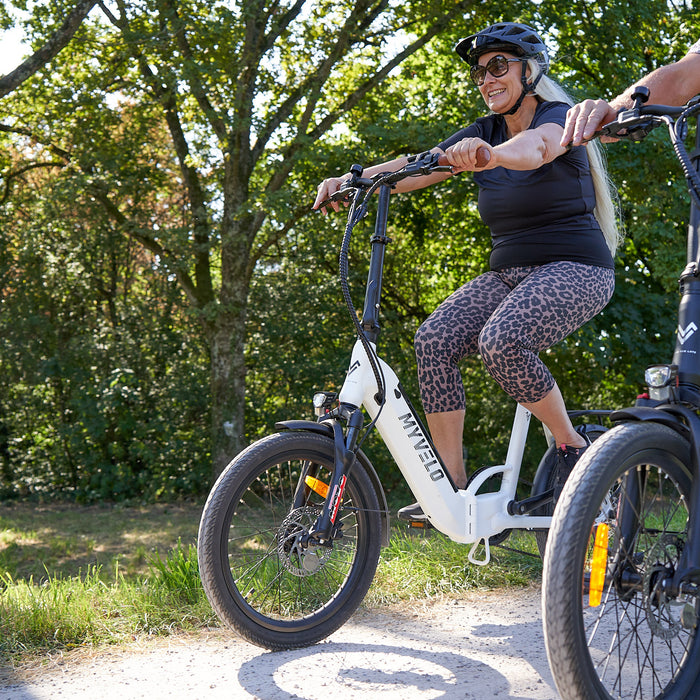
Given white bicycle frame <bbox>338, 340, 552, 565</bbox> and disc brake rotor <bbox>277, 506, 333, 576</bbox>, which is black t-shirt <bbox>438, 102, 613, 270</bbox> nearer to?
white bicycle frame <bbox>338, 340, 552, 565</bbox>

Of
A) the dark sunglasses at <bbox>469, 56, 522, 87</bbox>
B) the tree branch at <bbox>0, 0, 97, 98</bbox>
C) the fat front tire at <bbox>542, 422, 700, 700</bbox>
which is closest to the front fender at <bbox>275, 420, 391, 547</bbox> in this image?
the fat front tire at <bbox>542, 422, 700, 700</bbox>

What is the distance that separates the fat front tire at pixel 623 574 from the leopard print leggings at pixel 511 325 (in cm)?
80

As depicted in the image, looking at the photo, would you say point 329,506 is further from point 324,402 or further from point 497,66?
point 497,66

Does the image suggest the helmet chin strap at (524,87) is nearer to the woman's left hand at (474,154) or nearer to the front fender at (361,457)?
the woman's left hand at (474,154)

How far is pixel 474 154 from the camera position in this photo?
7.72ft

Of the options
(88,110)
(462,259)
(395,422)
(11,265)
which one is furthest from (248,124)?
(395,422)

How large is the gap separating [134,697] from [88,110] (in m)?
9.04

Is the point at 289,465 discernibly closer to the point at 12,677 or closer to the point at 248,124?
the point at 12,677

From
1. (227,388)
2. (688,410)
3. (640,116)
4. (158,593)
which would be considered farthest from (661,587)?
(227,388)

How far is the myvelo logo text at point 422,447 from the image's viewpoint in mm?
2996

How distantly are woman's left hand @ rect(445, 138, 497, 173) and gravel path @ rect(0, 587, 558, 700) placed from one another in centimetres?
154

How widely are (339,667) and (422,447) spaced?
2.62ft

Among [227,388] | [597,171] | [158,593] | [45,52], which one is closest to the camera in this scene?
[597,171]

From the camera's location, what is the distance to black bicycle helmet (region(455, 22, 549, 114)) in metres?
2.95
